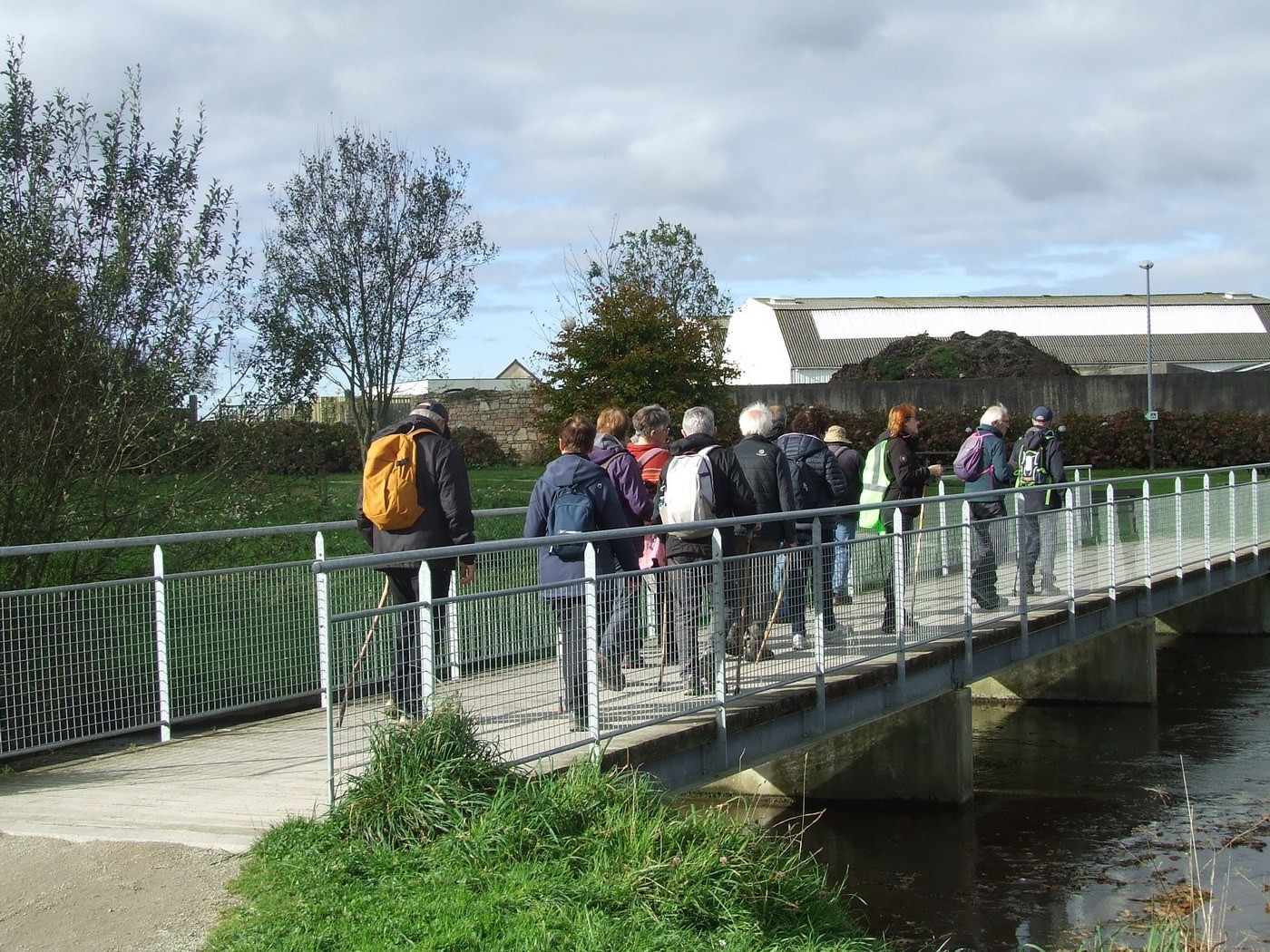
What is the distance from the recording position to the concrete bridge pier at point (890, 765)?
10.7 meters

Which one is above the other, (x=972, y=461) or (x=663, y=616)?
(x=972, y=461)

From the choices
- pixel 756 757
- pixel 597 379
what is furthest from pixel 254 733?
pixel 597 379

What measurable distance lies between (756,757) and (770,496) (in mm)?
1897

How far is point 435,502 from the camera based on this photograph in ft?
25.4

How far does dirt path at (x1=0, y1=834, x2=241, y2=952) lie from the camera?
4.95m

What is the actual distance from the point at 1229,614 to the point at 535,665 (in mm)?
15168

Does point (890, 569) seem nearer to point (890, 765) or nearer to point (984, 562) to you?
point (984, 562)

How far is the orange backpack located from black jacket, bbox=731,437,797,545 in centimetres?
240

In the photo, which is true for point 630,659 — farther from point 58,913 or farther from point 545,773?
point 58,913

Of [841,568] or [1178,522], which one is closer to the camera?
[841,568]

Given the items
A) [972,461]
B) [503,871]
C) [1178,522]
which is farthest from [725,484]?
[1178,522]

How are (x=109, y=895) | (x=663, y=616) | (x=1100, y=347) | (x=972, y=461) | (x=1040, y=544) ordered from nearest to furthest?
(x=109, y=895)
(x=663, y=616)
(x=1040, y=544)
(x=972, y=461)
(x=1100, y=347)

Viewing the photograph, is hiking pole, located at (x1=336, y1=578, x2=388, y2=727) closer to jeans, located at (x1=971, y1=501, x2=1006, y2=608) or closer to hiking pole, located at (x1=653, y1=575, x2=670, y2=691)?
hiking pole, located at (x1=653, y1=575, x2=670, y2=691)

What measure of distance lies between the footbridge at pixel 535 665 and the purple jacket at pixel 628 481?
0.76 meters
